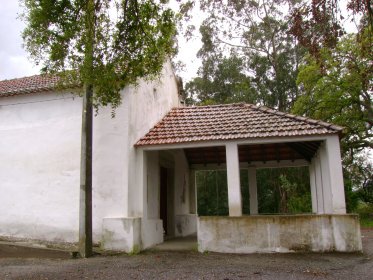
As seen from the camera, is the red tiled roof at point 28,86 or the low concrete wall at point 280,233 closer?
the low concrete wall at point 280,233

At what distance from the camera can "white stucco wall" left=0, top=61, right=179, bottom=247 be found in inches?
406

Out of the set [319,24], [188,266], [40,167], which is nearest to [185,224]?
[40,167]

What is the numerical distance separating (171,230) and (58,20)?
29.6 ft

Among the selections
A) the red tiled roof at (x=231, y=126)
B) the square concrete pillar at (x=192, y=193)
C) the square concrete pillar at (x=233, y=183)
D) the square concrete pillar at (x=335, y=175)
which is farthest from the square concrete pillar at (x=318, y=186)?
the square concrete pillar at (x=192, y=193)

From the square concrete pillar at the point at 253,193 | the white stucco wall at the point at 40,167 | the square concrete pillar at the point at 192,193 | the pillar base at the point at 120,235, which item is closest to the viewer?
the pillar base at the point at 120,235

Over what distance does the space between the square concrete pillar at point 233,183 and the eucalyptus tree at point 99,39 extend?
3.09 m

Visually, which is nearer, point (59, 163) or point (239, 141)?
point (239, 141)

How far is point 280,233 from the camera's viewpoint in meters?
9.40

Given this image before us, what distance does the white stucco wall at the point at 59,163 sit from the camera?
1031cm

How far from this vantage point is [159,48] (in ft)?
27.7

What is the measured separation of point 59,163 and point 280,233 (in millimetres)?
6252

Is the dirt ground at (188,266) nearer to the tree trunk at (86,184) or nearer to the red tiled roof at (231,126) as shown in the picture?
the tree trunk at (86,184)

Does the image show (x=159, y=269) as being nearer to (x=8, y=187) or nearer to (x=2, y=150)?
(x=8, y=187)

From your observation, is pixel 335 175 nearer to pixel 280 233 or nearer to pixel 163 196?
pixel 280 233
